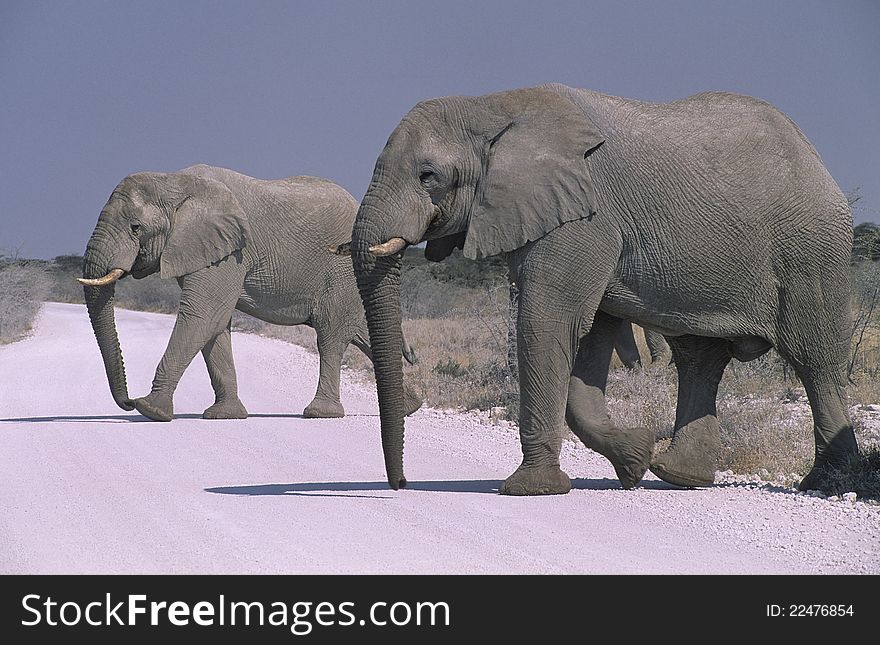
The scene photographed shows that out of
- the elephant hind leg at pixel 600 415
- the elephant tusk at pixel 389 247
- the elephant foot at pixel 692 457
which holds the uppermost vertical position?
the elephant tusk at pixel 389 247

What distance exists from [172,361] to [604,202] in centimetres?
710

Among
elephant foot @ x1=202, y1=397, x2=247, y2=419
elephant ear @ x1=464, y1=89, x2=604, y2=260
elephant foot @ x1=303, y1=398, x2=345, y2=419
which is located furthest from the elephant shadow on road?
elephant foot @ x1=202, y1=397, x2=247, y2=419

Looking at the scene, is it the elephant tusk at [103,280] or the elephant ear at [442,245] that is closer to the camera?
the elephant ear at [442,245]

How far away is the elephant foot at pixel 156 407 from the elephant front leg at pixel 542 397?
630cm

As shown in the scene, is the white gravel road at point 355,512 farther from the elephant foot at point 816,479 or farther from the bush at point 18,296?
the bush at point 18,296

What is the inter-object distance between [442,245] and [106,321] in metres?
6.01

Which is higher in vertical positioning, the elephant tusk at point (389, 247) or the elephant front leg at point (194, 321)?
the elephant tusk at point (389, 247)

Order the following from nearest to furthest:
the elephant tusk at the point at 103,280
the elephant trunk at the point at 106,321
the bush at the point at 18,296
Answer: the elephant trunk at the point at 106,321 < the elephant tusk at the point at 103,280 < the bush at the point at 18,296

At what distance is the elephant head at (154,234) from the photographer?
45.6 feet

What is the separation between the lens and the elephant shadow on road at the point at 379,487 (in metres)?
8.84

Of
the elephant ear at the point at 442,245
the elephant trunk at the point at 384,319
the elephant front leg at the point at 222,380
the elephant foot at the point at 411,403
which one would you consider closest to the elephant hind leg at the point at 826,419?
the elephant ear at the point at 442,245

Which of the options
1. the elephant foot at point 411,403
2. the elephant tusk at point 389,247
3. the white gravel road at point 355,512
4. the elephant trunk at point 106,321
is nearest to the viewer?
the white gravel road at point 355,512
